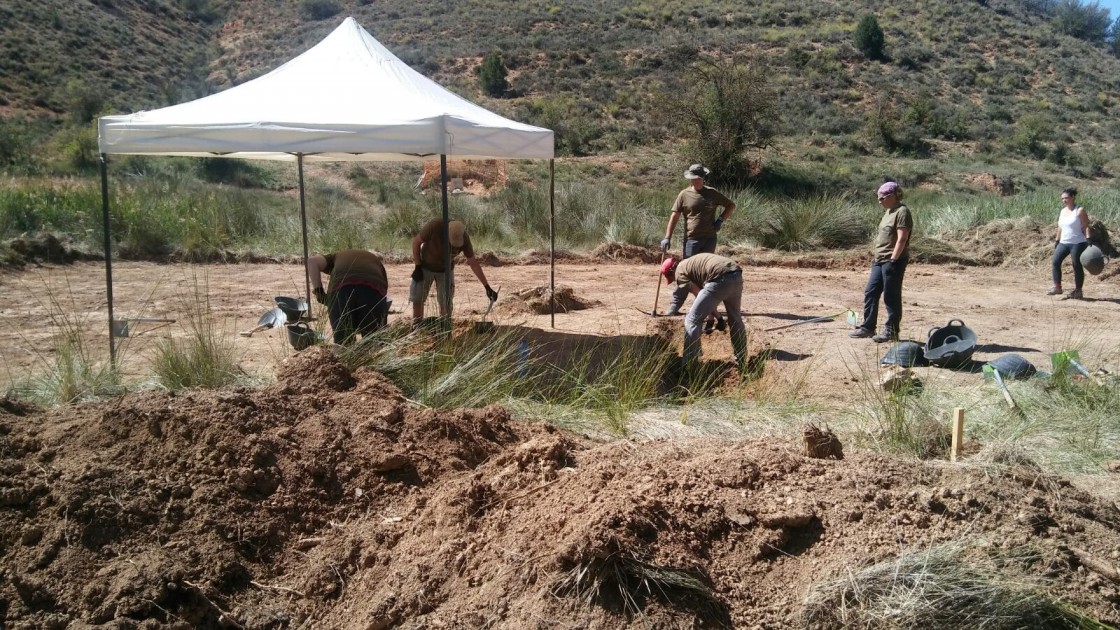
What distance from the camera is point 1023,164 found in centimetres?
3375

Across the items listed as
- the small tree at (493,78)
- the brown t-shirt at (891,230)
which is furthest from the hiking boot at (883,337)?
the small tree at (493,78)

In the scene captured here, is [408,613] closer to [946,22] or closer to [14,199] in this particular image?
[14,199]

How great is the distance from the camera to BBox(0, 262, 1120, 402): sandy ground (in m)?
7.23

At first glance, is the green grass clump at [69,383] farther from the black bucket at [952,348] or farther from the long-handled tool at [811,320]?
the black bucket at [952,348]

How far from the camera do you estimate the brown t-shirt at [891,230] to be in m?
7.87

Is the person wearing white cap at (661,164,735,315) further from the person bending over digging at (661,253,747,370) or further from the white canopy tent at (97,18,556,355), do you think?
the white canopy tent at (97,18,556,355)

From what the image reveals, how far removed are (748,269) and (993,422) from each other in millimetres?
9213

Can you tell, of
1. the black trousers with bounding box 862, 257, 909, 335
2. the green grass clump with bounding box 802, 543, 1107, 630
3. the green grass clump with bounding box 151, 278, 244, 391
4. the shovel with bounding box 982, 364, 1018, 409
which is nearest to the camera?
the green grass clump with bounding box 802, 543, 1107, 630

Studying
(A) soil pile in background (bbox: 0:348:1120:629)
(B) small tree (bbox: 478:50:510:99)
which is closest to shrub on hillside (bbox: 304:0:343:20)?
(B) small tree (bbox: 478:50:510:99)

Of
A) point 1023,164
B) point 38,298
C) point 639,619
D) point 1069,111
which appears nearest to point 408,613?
point 639,619

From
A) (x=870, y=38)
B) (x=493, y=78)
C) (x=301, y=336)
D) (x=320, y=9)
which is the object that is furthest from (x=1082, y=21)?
(x=301, y=336)

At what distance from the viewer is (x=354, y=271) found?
21.9ft

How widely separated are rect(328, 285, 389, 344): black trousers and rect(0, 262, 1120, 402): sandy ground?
0.54m

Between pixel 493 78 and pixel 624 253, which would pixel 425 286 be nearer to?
pixel 624 253
